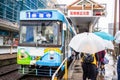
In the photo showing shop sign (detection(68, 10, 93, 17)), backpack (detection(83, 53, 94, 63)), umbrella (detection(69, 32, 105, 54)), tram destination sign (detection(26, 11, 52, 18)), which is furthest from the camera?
shop sign (detection(68, 10, 93, 17))

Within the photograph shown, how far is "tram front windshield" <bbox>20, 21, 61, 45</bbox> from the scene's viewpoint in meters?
13.2

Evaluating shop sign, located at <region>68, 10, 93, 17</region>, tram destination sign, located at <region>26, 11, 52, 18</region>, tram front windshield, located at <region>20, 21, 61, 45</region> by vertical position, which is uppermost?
shop sign, located at <region>68, 10, 93, 17</region>

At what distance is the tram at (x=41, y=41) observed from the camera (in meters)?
13.1

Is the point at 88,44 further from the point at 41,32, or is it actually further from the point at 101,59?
the point at 41,32

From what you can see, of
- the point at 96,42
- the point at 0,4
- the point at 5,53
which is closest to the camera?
the point at 96,42

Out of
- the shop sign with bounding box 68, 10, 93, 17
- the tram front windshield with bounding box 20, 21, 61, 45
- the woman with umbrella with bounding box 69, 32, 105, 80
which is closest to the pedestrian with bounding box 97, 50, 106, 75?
the tram front windshield with bounding box 20, 21, 61, 45

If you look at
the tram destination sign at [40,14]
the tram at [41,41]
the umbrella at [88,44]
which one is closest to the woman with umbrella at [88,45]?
the umbrella at [88,44]

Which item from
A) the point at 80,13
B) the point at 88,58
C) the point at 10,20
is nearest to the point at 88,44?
the point at 88,58

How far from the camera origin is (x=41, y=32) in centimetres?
1330

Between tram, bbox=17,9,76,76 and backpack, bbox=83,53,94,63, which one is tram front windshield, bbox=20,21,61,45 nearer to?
tram, bbox=17,9,76,76

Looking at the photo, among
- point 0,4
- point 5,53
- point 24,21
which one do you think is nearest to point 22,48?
point 24,21

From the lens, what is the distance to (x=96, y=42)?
28.0ft

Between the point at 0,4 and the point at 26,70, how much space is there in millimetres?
16035

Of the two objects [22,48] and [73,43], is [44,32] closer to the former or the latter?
[22,48]
